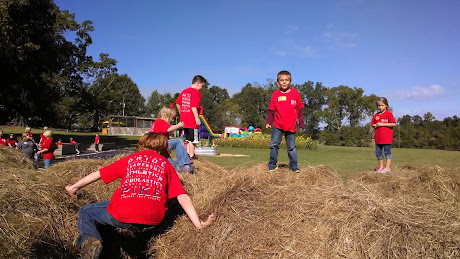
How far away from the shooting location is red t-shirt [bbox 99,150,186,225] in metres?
3.21

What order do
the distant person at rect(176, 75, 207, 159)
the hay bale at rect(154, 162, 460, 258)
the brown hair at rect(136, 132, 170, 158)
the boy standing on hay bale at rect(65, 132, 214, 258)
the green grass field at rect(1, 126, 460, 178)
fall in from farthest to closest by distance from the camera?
1. the green grass field at rect(1, 126, 460, 178)
2. the distant person at rect(176, 75, 207, 159)
3. the brown hair at rect(136, 132, 170, 158)
4. the boy standing on hay bale at rect(65, 132, 214, 258)
5. the hay bale at rect(154, 162, 460, 258)

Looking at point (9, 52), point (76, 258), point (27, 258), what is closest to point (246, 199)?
point (76, 258)

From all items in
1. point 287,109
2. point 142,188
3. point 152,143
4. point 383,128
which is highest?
point 287,109

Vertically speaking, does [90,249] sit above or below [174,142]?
below

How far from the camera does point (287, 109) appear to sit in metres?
6.10

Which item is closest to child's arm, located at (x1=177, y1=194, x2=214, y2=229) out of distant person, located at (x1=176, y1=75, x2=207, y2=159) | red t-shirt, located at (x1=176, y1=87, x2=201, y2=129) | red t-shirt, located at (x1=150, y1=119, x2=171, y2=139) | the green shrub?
red t-shirt, located at (x1=150, y1=119, x2=171, y2=139)

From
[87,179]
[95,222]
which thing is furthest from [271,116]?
[95,222]

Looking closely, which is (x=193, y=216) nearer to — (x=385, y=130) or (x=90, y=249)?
(x=90, y=249)

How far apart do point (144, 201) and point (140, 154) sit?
0.53 metres

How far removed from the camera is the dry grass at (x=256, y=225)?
2.75 meters

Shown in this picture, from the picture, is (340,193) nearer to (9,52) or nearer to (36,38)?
(9,52)

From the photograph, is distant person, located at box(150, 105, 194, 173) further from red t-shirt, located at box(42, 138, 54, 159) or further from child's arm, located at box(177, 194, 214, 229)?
red t-shirt, located at box(42, 138, 54, 159)

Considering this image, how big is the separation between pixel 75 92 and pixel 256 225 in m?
40.7

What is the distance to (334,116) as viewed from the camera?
65812 millimetres
